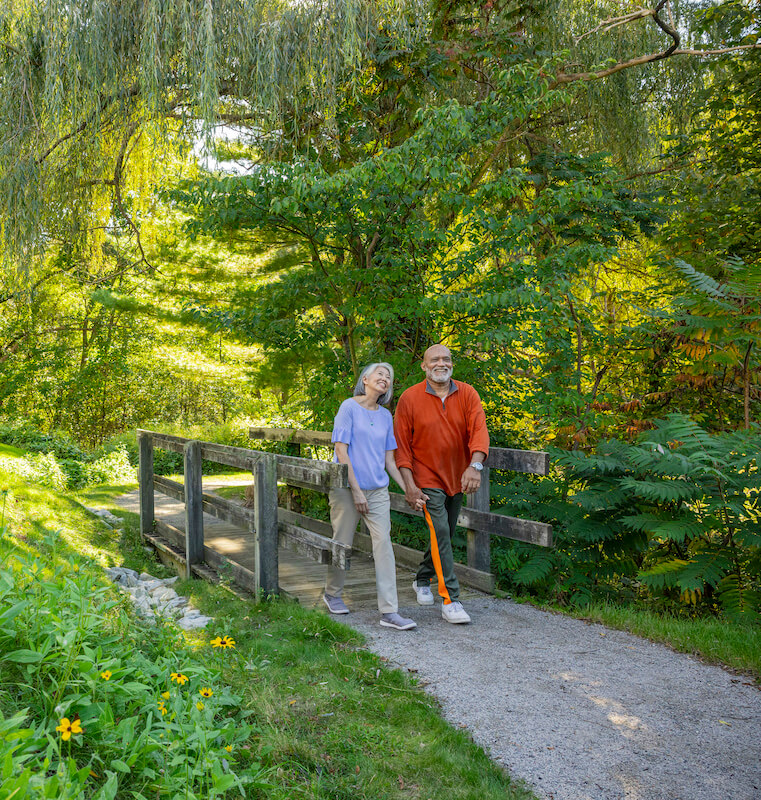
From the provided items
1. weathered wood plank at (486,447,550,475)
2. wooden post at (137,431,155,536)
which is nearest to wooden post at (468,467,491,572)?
weathered wood plank at (486,447,550,475)

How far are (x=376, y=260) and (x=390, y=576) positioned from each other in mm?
3902

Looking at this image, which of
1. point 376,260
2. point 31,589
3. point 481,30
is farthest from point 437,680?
point 481,30

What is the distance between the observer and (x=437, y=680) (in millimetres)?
4039

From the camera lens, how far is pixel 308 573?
6.93 m

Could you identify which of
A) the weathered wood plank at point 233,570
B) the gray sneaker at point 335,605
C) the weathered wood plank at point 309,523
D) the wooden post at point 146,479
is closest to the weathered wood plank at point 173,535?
the wooden post at point 146,479

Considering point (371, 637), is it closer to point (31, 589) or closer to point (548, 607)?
point (548, 607)

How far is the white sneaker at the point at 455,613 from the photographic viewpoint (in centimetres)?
504

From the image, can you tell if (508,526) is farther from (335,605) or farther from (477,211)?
(477,211)

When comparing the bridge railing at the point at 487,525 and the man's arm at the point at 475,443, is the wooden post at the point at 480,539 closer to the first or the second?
the bridge railing at the point at 487,525

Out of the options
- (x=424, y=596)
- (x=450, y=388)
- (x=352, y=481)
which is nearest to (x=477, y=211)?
(x=450, y=388)

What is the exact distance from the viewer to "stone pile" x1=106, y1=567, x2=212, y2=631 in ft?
17.2

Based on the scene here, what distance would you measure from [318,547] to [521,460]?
69.5 inches

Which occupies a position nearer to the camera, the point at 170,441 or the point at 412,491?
the point at 412,491

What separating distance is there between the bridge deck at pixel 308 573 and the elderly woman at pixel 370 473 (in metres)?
0.56
